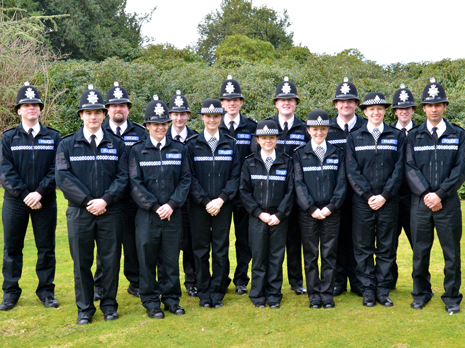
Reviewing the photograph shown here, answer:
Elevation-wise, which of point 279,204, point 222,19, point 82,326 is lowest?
point 82,326

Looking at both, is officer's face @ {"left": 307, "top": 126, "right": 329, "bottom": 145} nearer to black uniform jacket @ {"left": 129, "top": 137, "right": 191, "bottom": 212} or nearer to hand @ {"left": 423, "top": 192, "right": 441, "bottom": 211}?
hand @ {"left": 423, "top": 192, "right": 441, "bottom": 211}

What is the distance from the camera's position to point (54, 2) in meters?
24.5

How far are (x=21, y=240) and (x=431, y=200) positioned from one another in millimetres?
4769

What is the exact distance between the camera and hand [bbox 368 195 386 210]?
5387 mm

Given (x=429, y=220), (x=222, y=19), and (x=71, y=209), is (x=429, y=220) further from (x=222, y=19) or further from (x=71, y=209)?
(x=222, y=19)

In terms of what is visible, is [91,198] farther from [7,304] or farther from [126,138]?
[7,304]

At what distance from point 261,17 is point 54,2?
17918 mm

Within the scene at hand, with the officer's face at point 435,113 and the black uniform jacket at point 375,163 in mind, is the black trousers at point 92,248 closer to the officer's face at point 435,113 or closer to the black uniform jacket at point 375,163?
the black uniform jacket at point 375,163

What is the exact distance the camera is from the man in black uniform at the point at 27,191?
5531 millimetres

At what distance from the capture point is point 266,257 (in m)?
5.63

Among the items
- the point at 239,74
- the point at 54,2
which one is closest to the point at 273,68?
the point at 239,74

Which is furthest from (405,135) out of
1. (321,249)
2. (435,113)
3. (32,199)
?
(32,199)

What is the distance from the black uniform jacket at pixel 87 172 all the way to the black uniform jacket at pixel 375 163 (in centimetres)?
262

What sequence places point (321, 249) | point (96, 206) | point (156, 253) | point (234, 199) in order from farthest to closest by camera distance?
point (234, 199) < point (321, 249) < point (156, 253) < point (96, 206)
